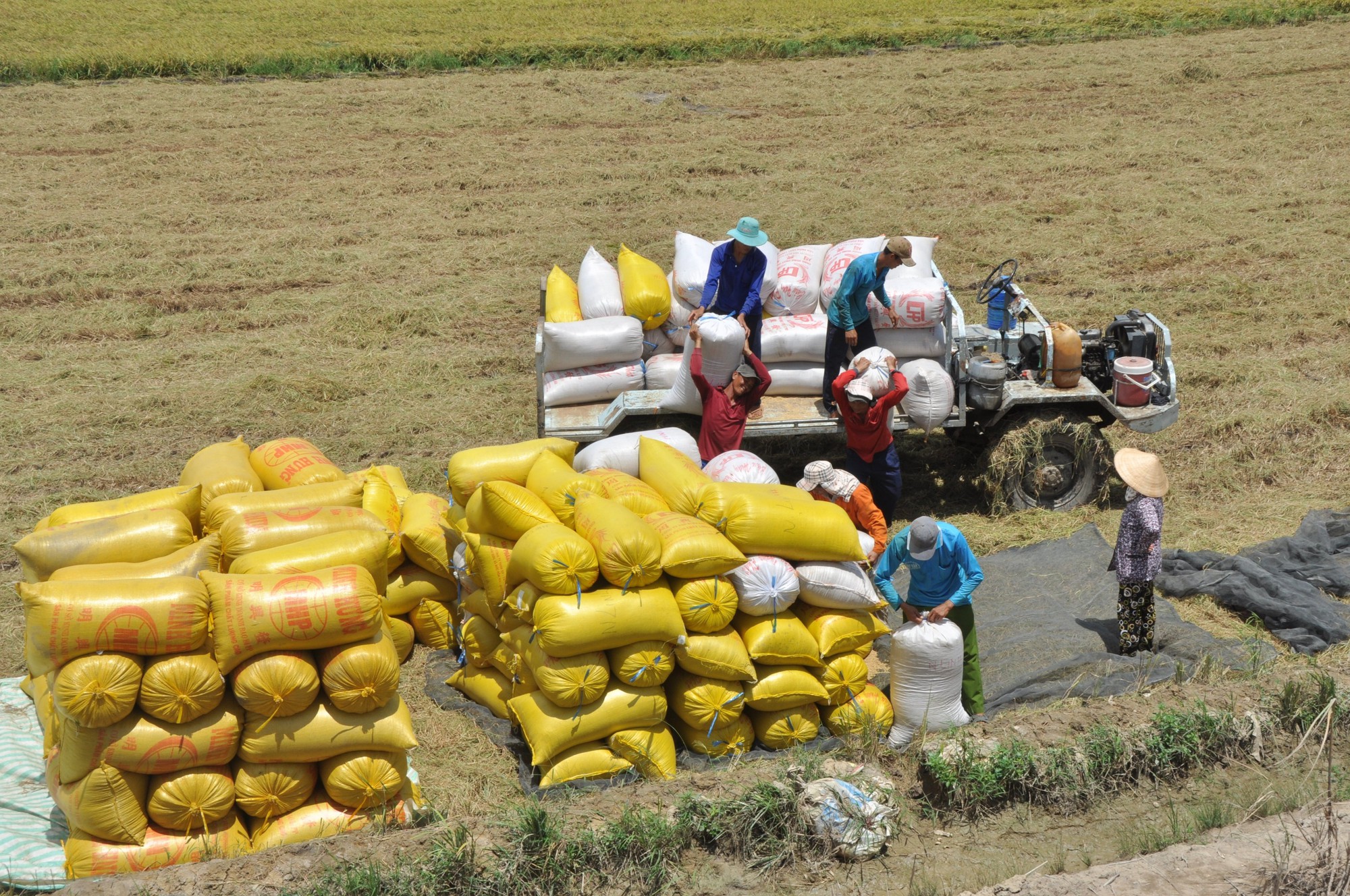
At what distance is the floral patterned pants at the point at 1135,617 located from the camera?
6508 mm

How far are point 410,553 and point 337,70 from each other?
596 inches

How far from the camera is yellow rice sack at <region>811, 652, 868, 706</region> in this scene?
19.9ft

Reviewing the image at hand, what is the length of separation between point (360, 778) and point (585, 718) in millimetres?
1088

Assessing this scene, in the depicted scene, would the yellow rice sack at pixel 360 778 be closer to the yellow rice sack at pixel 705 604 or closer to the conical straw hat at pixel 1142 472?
the yellow rice sack at pixel 705 604

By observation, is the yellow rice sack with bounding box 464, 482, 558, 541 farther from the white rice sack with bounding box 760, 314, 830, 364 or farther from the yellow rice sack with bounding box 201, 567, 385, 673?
the white rice sack with bounding box 760, 314, 830, 364

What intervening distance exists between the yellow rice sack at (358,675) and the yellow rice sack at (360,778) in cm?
7

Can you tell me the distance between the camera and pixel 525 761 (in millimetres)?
6039

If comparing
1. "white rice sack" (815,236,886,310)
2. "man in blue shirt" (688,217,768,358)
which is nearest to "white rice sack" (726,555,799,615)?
"man in blue shirt" (688,217,768,358)

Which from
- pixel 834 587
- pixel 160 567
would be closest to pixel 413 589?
pixel 160 567

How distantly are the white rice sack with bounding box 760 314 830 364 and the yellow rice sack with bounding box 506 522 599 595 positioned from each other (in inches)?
122

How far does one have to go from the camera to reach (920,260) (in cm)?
881

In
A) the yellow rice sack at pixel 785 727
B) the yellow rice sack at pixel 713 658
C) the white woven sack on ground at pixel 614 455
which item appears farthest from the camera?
the white woven sack on ground at pixel 614 455

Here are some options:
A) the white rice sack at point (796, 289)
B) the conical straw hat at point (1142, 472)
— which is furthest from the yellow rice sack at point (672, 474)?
the conical straw hat at point (1142, 472)

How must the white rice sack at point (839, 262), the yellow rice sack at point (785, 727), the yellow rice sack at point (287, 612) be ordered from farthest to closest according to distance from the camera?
the white rice sack at point (839, 262) → the yellow rice sack at point (785, 727) → the yellow rice sack at point (287, 612)
